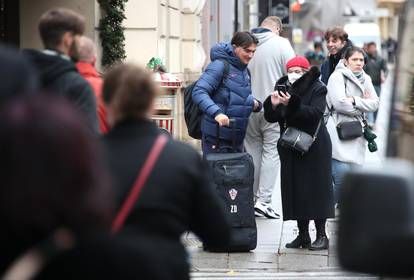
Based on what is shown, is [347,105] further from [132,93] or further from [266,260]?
[132,93]

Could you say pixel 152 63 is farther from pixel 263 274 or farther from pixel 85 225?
pixel 85 225

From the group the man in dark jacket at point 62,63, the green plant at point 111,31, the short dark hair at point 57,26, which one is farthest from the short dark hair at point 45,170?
the green plant at point 111,31

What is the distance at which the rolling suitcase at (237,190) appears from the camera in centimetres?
1003

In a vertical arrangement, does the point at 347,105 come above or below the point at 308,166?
above

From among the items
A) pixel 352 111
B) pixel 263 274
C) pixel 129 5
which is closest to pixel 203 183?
pixel 263 274

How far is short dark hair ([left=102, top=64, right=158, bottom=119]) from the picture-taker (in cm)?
454

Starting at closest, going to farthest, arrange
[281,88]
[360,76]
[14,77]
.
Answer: [14,77]
[281,88]
[360,76]

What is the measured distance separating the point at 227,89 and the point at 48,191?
312 inches

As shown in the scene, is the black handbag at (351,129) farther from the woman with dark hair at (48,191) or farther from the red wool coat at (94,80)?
the woman with dark hair at (48,191)

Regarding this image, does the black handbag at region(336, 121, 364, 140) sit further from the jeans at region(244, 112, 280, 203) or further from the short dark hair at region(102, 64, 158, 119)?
the short dark hair at region(102, 64, 158, 119)

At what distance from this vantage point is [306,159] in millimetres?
10125

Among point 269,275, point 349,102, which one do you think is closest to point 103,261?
point 269,275

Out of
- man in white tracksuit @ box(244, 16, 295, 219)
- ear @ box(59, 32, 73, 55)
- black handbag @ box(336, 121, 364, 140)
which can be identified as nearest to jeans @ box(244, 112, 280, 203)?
man in white tracksuit @ box(244, 16, 295, 219)

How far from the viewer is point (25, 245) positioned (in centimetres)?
313
